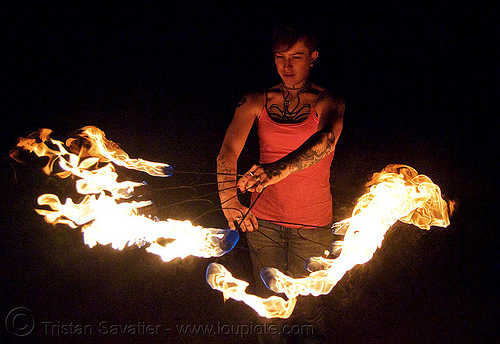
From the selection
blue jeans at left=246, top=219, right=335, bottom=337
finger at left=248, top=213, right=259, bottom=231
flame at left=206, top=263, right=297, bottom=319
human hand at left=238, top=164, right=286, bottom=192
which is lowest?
flame at left=206, top=263, right=297, bottom=319

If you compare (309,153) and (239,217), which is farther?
(239,217)

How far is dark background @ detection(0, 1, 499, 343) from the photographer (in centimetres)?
283

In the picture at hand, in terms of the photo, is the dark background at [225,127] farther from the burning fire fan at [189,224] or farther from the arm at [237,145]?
the burning fire fan at [189,224]

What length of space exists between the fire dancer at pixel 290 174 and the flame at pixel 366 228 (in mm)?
283

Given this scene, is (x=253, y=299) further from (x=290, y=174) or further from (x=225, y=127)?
(x=225, y=127)

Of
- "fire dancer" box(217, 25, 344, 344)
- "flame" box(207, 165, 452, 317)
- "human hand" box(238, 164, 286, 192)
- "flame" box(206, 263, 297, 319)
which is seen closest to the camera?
"human hand" box(238, 164, 286, 192)

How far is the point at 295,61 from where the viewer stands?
217 cm

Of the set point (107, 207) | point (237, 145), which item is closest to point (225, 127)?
point (237, 145)

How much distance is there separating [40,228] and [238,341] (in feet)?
8.41

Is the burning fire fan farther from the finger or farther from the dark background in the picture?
the dark background

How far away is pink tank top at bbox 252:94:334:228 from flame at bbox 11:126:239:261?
526 millimetres

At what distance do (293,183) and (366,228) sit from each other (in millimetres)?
613

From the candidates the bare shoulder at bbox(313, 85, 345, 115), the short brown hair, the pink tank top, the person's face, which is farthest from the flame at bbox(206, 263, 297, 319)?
the short brown hair

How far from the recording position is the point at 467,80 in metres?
2.84
